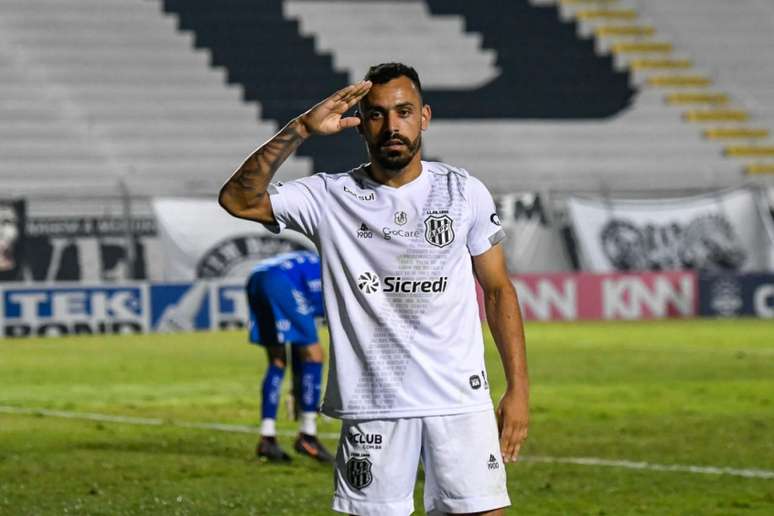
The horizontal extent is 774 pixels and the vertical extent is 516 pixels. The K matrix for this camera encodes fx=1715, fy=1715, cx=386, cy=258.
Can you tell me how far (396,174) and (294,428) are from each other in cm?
893

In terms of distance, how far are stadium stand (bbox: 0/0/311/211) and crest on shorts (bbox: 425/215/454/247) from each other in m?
27.4

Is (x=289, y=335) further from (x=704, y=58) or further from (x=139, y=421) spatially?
(x=704, y=58)

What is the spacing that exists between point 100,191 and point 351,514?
2514 centimetres

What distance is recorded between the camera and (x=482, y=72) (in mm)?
40094

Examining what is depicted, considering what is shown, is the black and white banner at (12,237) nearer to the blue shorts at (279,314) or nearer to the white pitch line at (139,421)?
the white pitch line at (139,421)

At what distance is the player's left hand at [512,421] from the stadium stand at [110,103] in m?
27.4

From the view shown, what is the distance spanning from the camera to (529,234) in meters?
32.2

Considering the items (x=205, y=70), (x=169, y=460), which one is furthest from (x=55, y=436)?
(x=205, y=70)

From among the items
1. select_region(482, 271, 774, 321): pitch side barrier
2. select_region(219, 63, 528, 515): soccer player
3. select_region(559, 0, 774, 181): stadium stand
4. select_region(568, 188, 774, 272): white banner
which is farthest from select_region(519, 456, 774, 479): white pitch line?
select_region(559, 0, 774, 181): stadium stand

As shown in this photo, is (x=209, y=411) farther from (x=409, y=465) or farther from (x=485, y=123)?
(x=485, y=123)

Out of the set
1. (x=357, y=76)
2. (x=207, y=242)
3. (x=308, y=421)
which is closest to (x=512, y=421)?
(x=308, y=421)

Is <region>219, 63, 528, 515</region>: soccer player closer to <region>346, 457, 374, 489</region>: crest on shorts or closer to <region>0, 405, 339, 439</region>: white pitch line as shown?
<region>346, 457, 374, 489</region>: crest on shorts

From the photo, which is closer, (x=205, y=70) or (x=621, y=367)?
(x=621, y=367)

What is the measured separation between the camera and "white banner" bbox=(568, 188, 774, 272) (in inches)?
1305
